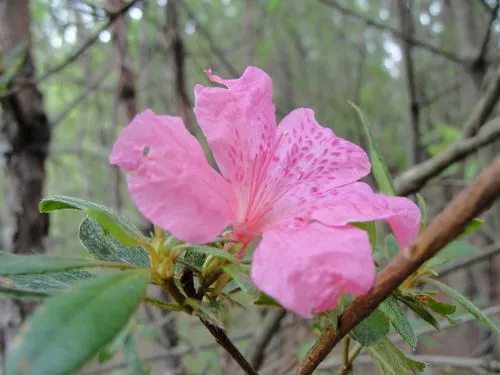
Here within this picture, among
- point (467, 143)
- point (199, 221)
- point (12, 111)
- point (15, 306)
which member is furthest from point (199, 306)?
point (12, 111)

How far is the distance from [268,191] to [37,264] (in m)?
0.29

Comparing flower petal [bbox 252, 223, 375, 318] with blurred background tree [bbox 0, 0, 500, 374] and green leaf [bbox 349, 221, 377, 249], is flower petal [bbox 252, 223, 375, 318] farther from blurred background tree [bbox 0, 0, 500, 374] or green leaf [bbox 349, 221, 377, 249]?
blurred background tree [bbox 0, 0, 500, 374]

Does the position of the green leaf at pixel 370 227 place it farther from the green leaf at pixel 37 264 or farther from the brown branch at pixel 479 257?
the brown branch at pixel 479 257

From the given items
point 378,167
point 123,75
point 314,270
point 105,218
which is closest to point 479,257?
point 378,167

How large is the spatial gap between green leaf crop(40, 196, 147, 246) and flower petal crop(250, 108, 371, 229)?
163mm

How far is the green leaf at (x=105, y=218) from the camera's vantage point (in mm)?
445

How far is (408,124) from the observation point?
5.84 feet

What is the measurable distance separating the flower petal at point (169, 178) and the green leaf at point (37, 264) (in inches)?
2.8

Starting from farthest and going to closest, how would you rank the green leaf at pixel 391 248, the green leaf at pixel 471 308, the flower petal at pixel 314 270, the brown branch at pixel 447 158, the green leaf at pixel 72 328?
1. the brown branch at pixel 447 158
2. the green leaf at pixel 391 248
3. the green leaf at pixel 471 308
4. the flower petal at pixel 314 270
5. the green leaf at pixel 72 328

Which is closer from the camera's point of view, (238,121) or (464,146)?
(238,121)

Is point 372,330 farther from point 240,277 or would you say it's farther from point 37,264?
point 37,264

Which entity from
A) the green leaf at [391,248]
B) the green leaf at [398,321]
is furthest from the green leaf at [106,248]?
the green leaf at [391,248]

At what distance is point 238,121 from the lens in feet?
1.93

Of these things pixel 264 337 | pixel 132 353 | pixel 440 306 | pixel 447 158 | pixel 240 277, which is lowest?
pixel 264 337
